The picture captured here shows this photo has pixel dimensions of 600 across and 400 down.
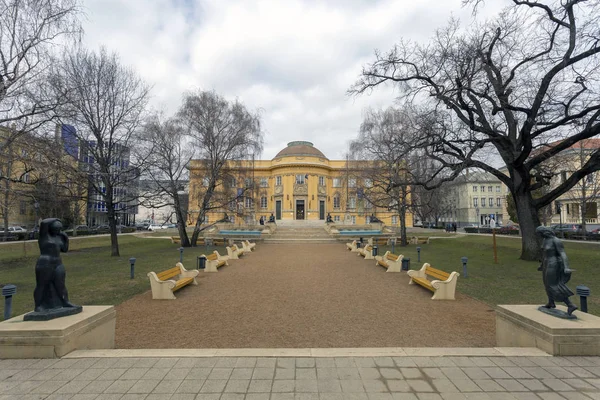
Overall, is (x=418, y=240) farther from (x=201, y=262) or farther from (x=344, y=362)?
(x=344, y=362)

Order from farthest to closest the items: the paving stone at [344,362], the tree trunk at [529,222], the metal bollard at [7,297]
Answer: the tree trunk at [529,222], the metal bollard at [7,297], the paving stone at [344,362]

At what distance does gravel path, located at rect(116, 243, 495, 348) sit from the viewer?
17.6ft

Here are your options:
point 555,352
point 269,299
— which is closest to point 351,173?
point 269,299

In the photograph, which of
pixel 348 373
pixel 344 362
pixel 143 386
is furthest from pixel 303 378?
pixel 143 386

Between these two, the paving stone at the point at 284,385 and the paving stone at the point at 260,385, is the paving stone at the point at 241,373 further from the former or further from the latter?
the paving stone at the point at 284,385

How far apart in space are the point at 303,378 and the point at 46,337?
11.2 feet

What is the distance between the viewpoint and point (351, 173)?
94.6ft

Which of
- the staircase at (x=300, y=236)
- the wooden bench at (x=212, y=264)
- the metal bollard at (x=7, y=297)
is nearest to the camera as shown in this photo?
the metal bollard at (x=7, y=297)

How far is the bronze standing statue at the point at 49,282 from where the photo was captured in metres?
4.52

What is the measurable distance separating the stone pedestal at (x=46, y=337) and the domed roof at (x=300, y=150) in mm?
50631

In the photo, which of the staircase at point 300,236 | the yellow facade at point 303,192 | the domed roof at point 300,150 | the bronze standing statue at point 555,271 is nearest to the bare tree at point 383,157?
the staircase at point 300,236

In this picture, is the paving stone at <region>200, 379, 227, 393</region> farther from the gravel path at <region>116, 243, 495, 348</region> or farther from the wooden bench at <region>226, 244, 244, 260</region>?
the wooden bench at <region>226, 244, 244, 260</region>

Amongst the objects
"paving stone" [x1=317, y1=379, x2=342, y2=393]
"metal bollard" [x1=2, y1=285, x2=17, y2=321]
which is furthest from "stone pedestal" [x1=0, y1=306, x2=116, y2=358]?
"paving stone" [x1=317, y1=379, x2=342, y2=393]

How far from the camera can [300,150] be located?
186 ft
